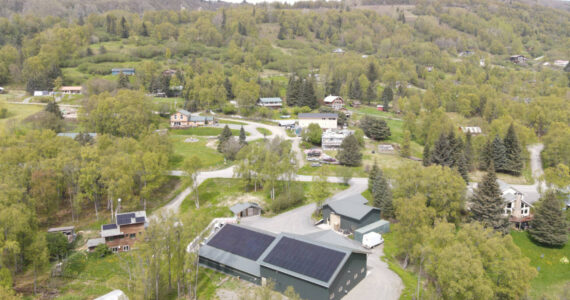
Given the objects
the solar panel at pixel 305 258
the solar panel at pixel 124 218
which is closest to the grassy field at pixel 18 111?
the solar panel at pixel 124 218

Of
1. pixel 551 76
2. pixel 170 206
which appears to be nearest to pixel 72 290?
pixel 170 206

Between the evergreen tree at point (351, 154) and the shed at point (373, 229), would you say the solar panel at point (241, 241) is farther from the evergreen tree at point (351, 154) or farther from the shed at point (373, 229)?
the evergreen tree at point (351, 154)

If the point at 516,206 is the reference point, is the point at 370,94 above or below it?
above

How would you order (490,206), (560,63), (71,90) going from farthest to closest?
(560,63)
(71,90)
(490,206)

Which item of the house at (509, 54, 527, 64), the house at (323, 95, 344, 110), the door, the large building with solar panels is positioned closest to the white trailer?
the large building with solar panels

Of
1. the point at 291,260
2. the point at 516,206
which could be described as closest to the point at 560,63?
the point at 516,206

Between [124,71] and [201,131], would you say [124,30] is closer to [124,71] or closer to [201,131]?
[124,71]
